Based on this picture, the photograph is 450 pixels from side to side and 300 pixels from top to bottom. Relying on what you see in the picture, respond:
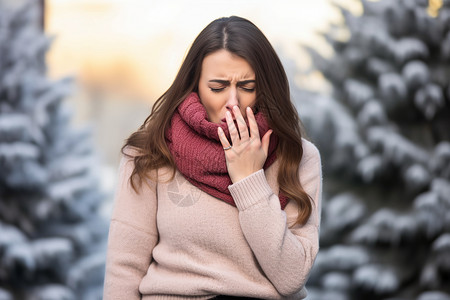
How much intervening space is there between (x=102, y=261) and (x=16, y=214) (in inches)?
25.6

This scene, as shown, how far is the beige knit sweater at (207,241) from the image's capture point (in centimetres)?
198

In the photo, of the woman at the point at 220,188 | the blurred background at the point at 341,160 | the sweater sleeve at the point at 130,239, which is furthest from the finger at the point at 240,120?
the blurred background at the point at 341,160

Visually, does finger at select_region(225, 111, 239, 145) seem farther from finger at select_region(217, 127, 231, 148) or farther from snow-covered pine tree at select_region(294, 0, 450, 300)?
snow-covered pine tree at select_region(294, 0, 450, 300)

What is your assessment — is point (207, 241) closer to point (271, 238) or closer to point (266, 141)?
point (271, 238)

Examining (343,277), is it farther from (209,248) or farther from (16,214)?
(209,248)

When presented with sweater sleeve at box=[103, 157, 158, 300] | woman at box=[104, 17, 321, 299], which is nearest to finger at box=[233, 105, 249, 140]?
woman at box=[104, 17, 321, 299]

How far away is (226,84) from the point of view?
6.97 feet

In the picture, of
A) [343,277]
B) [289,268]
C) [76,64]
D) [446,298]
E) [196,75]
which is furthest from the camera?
[76,64]

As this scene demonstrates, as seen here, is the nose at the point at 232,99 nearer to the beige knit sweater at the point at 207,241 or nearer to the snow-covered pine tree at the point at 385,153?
the beige knit sweater at the point at 207,241

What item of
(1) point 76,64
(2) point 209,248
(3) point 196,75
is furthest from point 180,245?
(1) point 76,64

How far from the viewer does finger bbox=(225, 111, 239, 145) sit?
2047 mm

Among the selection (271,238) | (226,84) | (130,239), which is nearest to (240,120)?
(226,84)

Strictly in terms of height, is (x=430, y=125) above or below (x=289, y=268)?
above

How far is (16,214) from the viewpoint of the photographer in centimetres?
448
